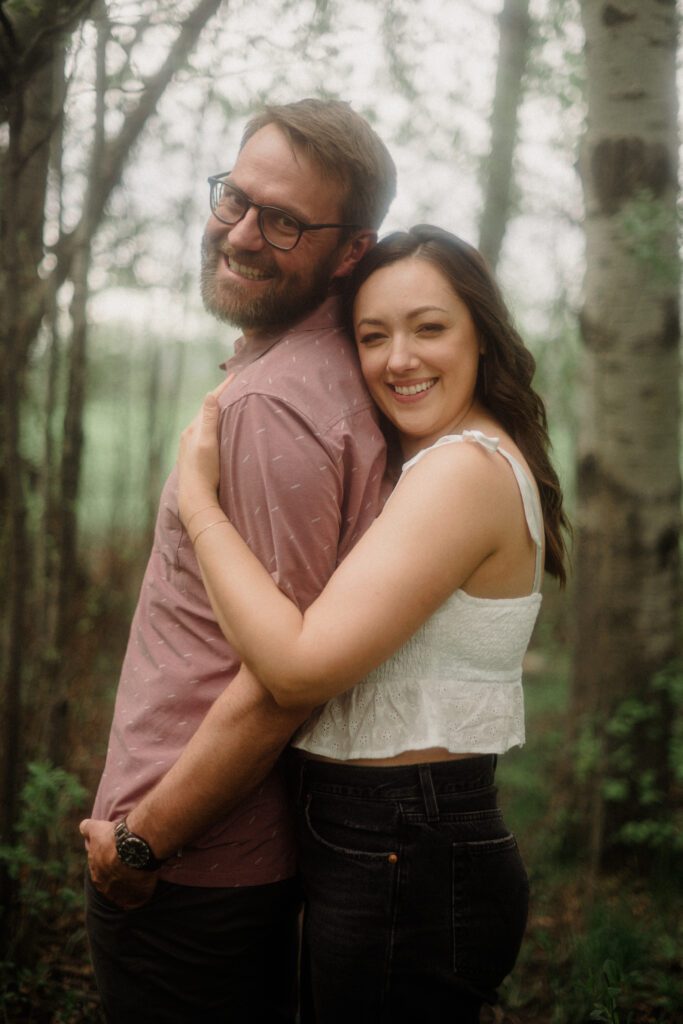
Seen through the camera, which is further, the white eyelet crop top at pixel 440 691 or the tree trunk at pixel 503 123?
the tree trunk at pixel 503 123

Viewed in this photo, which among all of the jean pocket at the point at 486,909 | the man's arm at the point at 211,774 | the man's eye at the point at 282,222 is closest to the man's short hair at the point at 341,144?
the man's eye at the point at 282,222

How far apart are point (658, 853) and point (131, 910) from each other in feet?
9.86

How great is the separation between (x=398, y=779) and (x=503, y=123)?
18.7 ft

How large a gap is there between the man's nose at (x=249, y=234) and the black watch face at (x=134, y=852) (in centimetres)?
118

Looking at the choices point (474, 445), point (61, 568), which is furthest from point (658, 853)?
point (474, 445)

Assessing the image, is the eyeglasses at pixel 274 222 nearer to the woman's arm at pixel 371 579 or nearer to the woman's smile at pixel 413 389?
the woman's smile at pixel 413 389

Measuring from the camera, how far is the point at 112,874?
1.72m

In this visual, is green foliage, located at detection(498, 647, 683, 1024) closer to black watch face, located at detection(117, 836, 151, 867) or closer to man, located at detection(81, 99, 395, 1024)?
man, located at detection(81, 99, 395, 1024)

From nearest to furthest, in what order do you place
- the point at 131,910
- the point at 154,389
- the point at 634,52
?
the point at 131,910, the point at 634,52, the point at 154,389

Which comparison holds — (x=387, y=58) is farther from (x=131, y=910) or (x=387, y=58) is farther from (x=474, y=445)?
(x=131, y=910)

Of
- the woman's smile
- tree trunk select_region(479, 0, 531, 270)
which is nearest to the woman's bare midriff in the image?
the woman's smile

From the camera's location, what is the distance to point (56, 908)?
3.09 meters

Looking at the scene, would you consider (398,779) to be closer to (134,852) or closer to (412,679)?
(412,679)

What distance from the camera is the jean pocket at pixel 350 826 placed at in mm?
1624
